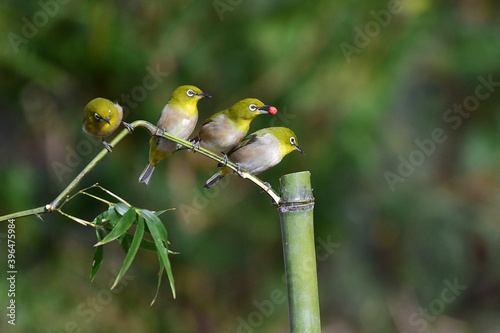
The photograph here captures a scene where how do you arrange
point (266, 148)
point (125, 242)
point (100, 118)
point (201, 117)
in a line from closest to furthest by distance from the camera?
point (100, 118) → point (125, 242) → point (266, 148) → point (201, 117)

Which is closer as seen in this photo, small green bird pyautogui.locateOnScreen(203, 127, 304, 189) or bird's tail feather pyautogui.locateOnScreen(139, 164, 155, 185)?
bird's tail feather pyautogui.locateOnScreen(139, 164, 155, 185)

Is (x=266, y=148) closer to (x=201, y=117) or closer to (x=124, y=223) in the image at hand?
(x=124, y=223)

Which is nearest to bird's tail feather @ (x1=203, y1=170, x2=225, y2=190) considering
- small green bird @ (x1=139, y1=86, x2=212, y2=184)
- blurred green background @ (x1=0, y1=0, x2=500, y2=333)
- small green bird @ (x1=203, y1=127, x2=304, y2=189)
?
small green bird @ (x1=203, y1=127, x2=304, y2=189)

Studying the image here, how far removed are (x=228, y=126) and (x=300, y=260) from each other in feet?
0.55

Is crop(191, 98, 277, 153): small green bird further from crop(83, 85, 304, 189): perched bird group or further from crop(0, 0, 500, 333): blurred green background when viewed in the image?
crop(0, 0, 500, 333): blurred green background

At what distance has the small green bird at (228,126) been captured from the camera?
592mm

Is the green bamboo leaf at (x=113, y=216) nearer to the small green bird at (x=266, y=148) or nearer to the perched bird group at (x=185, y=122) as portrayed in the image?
the perched bird group at (x=185, y=122)

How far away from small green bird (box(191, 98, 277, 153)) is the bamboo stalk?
0.09 meters

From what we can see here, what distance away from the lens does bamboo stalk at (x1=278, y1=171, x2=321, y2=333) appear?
0.55 m

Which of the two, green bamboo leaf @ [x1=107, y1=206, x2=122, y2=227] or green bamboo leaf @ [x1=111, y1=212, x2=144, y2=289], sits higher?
green bamboo leaf @ [x1=107, y1=206, x2=122, y2=227]

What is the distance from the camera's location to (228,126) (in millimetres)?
635

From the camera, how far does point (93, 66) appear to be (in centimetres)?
189

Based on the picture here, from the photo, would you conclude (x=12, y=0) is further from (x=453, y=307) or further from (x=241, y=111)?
(x=453, y=307)

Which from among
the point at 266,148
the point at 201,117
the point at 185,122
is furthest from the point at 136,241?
the point at 201,117
